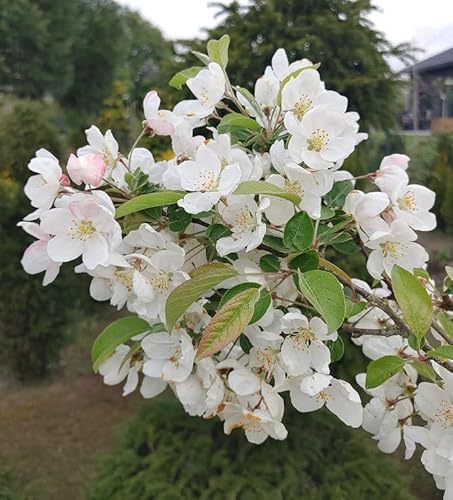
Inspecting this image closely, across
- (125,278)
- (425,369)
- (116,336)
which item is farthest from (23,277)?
(425,369)

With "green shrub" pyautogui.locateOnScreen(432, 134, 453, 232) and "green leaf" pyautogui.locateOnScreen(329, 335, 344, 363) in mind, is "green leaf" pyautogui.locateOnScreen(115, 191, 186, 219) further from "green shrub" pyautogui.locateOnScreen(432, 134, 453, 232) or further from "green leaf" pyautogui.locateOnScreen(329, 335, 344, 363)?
"green shrub" pyautogui.locateOnScreen(432, 134, 453, 232)

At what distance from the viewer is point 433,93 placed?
12383 mm

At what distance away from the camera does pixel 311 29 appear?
257cm

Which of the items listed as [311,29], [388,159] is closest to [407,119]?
[311,29]

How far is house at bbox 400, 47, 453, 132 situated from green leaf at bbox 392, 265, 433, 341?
11.0m

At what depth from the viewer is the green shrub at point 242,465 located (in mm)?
1305

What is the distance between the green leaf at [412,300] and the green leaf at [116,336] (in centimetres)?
28

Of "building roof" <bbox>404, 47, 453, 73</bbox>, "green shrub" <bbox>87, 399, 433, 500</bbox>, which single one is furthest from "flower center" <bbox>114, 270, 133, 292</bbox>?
"building roof" <bbox>404, 47, 453, 73</bbox>

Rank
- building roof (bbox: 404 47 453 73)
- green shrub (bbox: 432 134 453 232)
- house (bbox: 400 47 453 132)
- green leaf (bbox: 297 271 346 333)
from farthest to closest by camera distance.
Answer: house (bbox: 400 47 453 132)
building roof (bbox: 404 47 453 73)
green shrub (bbox: 432 134 453 232)
green leaf (bbox: 297 271 346 333)

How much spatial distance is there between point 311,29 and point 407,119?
1158cm

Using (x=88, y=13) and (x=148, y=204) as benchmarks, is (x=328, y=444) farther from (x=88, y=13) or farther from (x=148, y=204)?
(x=88, y=13)

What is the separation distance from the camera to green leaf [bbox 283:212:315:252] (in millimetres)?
553

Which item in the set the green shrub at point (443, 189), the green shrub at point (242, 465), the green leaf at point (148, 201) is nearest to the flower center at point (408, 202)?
the green leaf at point (148, 201)

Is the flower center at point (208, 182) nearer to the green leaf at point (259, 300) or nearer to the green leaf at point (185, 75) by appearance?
the green leaf at point (259, 300)
